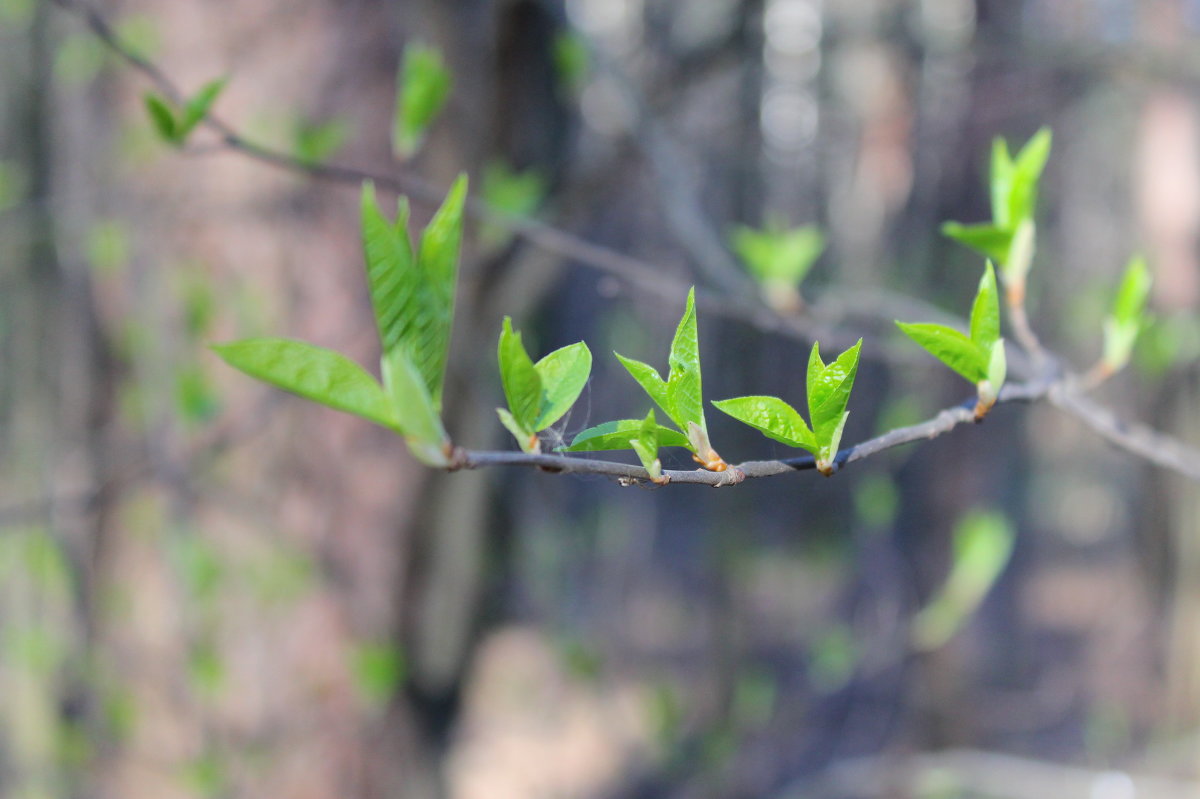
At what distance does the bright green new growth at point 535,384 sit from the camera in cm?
28

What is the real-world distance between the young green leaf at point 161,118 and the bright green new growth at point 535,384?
0.38 metres

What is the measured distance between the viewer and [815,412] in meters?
0.30

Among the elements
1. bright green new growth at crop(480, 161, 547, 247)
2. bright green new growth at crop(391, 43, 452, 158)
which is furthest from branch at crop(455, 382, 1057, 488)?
bright green new growth at crop(480, 161, 547, 247)

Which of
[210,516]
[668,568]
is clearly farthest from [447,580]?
[668,568]

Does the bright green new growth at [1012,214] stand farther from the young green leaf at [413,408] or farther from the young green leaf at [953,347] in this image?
the young green leaf at [413,408]

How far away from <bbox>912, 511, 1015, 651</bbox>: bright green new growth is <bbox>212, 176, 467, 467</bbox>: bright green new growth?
2.75ft

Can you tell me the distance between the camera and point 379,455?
1.27m

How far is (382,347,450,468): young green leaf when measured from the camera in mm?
264

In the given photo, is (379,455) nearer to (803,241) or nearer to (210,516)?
(210,516)

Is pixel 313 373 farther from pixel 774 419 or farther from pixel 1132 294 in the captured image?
pixel 1132 294

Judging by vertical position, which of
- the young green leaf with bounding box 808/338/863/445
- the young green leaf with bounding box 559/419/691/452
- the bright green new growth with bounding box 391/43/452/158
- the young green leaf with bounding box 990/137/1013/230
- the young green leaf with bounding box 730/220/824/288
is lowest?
the young green leaf with bounding box 559/419/691/452

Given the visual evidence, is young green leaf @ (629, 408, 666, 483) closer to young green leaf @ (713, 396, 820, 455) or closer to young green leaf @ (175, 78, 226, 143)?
young green leaf @ (713, 396, 820, 455)

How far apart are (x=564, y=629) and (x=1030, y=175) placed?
1335 mm

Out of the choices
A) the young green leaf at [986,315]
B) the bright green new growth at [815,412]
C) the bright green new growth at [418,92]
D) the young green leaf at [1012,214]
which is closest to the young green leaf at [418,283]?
the bright green new growth at [815,412]
